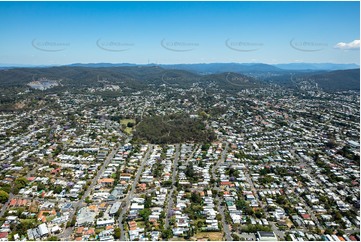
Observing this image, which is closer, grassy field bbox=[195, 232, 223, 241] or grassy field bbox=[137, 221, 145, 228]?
grassy field bbox=[195, 232, 223, 241]

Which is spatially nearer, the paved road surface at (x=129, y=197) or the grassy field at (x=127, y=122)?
the paved road surface at (x=129, y=197)

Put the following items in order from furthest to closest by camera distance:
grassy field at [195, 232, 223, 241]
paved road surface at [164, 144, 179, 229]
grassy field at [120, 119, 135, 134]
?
grassy field at [120, 119, 135, 134] < paved road surface at [164, 144, 179, 229] < grassy field at [195, 232, 223, 241]

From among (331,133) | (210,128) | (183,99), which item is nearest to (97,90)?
(183,99)

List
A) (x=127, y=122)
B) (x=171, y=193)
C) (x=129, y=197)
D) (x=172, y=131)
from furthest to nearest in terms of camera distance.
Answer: (x=127, y=122) → (x=172, y=131) → (x=171, y=193) → (x=129, y=197)

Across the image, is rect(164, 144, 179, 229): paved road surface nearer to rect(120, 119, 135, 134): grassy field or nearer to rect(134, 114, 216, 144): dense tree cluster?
rect(134, 114, 216, 144): dense tree cluster

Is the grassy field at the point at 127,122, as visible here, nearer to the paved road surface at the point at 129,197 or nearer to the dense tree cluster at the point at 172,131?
the dense tree cluster at the point at 172,131

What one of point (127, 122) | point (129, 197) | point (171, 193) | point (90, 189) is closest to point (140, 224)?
point (129, 197)

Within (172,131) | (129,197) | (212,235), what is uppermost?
(172,131)

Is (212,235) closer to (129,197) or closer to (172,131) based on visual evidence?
(129,197)

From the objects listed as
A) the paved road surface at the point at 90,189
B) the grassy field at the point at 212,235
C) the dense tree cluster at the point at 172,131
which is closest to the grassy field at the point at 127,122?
the dense tree cluster at the point at 172,131

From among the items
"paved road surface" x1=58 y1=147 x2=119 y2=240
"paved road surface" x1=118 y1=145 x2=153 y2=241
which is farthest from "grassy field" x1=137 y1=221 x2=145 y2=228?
"paved road surface" x1=58 y1=147 x2=119 y2=240

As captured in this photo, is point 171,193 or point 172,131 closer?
point 171,193
